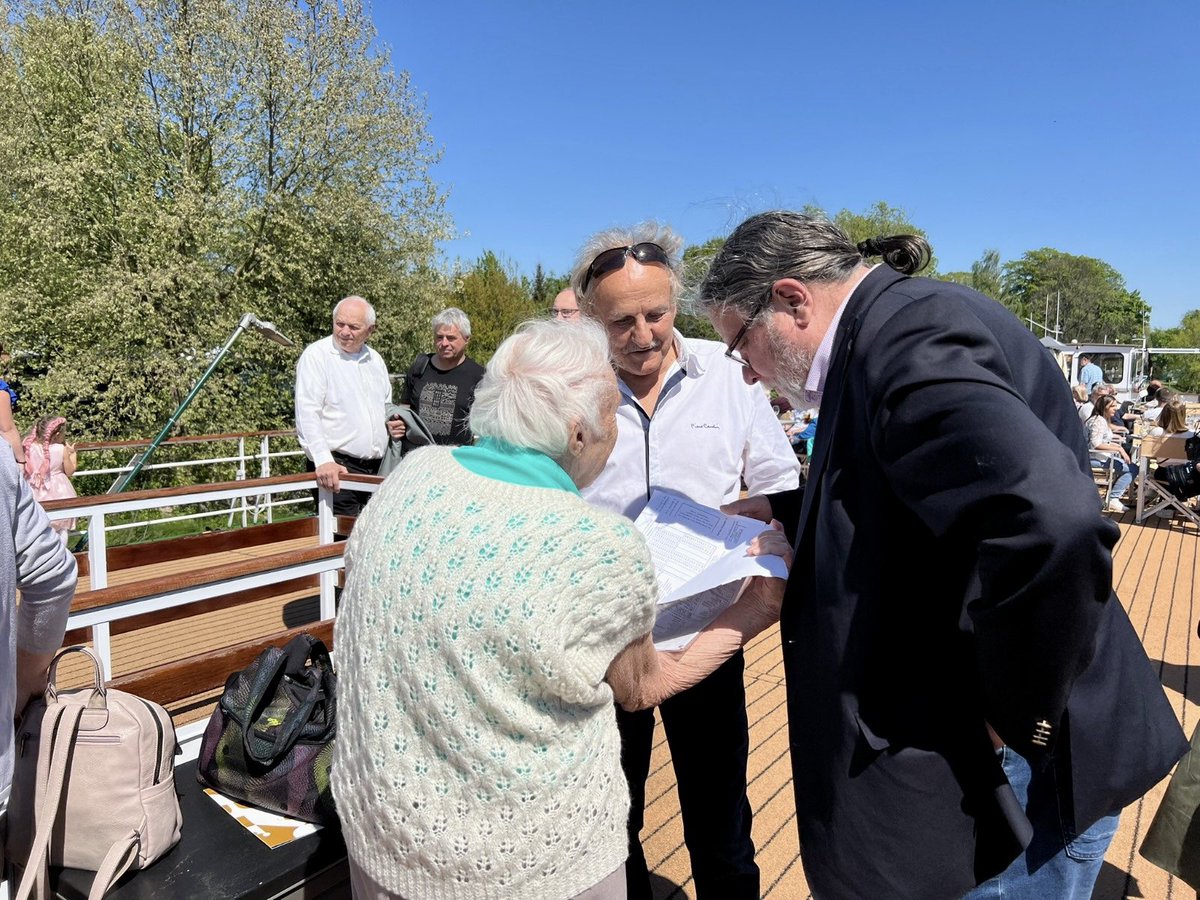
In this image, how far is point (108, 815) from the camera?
160cm

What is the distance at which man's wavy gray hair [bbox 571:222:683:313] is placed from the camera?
234 cm

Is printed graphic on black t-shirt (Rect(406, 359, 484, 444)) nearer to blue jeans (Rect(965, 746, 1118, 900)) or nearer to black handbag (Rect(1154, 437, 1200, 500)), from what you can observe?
blue jeans (Rect(965, 746, 1118, 900))

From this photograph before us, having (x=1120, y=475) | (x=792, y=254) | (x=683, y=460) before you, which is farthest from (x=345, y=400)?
(x=1120, y=475)

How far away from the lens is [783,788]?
3357 millimetres

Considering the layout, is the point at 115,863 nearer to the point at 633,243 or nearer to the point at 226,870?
the point at 226,870

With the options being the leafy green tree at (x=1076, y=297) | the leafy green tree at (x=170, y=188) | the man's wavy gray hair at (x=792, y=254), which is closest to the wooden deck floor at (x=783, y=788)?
the man's wavy gray hair at (x=792, y=254)

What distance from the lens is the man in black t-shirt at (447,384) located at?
17.2 ft

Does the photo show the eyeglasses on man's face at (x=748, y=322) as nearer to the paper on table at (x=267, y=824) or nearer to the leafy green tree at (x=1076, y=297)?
the paper on table at (x=267, y=824)

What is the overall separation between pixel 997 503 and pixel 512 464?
0.74 m

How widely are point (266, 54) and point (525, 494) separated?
16.0 m

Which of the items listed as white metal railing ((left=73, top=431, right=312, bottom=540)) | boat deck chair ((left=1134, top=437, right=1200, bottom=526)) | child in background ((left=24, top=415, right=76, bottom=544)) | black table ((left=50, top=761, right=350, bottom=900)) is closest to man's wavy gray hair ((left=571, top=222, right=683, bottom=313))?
black table ((left=50, top=761, right=350, bottom=900))

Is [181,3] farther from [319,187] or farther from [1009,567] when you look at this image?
[1009,567]

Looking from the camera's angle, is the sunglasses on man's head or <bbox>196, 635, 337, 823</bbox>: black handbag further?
the sunglasses on man's head

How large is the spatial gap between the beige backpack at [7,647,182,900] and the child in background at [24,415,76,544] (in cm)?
628
